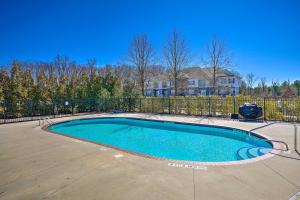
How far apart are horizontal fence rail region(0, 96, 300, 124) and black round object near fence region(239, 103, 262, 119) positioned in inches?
30.8

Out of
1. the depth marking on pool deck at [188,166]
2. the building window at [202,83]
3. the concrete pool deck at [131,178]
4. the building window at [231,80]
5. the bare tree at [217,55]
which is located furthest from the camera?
the building window at [202,83]

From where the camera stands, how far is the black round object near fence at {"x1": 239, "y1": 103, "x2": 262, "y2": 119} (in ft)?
35.3

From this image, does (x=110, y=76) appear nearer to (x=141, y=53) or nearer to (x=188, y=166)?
(x=141, y=53)

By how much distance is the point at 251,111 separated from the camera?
1087 cm

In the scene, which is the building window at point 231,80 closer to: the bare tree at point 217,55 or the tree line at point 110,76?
the tree line at point 110,76

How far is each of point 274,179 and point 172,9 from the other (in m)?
12.1

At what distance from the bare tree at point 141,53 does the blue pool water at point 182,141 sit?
12.7 meters

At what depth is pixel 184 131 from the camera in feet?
33.1

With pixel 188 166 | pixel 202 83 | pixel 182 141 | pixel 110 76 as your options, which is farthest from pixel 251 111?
pixel 202 83

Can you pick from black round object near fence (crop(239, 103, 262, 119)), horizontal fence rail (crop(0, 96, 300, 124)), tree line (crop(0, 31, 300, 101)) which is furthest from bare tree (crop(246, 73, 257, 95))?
black round object near fence (crop(239, 103, 262, 119))

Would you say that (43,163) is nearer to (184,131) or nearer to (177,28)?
(184,131)

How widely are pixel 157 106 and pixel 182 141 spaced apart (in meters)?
8.24

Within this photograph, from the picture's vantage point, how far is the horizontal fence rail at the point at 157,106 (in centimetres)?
1098

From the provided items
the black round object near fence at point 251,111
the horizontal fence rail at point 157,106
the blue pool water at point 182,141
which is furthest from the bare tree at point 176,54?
the black round object near fence at point 251,111
